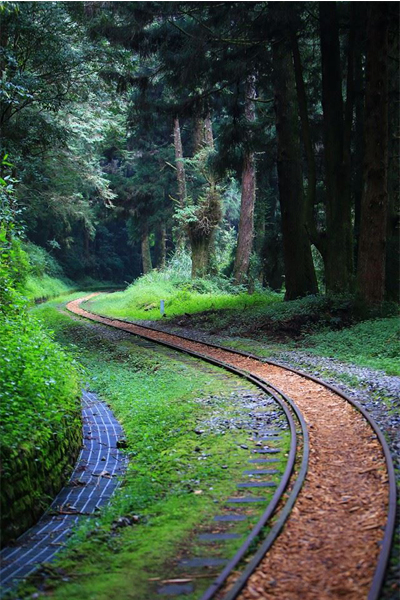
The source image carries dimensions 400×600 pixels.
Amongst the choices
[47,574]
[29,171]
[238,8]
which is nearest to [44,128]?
[29,171]

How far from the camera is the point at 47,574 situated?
479 centimetres

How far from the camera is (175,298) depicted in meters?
26.8

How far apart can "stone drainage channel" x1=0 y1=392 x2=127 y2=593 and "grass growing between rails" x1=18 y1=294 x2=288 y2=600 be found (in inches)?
8.9

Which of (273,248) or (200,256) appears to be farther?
(200,256)

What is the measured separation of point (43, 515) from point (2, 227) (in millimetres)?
6753

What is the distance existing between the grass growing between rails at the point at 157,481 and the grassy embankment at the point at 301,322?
3.23m

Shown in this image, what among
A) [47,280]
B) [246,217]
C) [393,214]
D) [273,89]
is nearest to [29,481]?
[393,214]

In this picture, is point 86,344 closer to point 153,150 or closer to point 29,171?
point 29,171

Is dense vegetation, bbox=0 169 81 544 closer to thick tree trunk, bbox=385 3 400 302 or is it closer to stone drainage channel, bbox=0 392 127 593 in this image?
stone drainage channel, bbox=0 392 127 593

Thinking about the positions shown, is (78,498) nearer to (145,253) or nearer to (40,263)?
(40,263)

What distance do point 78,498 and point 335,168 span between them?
45.3 ft

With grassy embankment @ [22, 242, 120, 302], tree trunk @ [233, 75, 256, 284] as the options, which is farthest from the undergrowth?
grassy embankment @ [22, 242, 120, 302]

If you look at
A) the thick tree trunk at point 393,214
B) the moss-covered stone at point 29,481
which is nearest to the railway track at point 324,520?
the moss-covered stone at point 29,481

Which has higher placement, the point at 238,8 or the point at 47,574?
the point at 238,8
